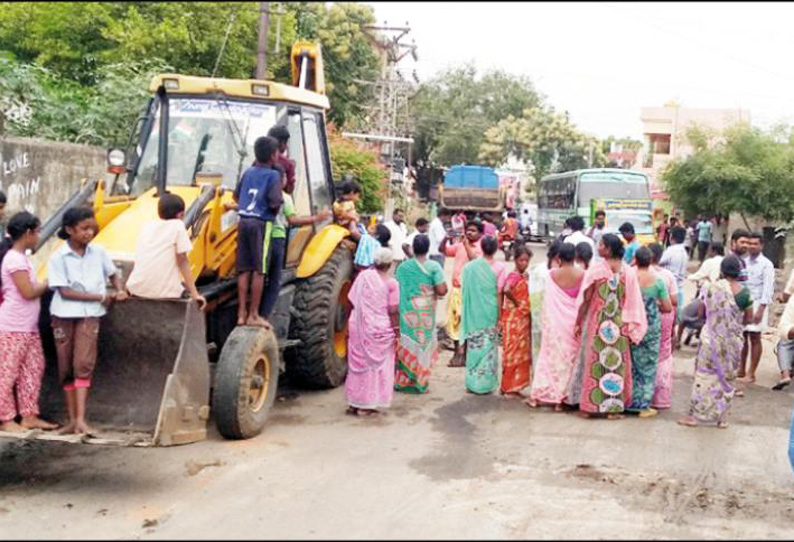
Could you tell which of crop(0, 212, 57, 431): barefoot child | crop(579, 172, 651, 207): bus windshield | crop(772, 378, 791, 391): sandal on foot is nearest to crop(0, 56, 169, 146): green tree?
crop(0, 212, 57, 431): barefoot child

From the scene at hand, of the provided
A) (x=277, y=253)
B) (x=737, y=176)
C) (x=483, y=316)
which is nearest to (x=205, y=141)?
(x=277, y=253)

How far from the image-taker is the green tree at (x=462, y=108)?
3928cm

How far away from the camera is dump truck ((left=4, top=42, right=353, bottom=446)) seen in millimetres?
5914

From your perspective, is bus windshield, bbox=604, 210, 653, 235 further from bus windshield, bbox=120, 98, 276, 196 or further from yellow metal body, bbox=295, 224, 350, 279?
bus windshield, bbox=120, 98, 276, 196

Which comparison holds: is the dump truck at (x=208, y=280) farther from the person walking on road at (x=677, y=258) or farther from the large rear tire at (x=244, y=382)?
the person walking on road at (x=677, y=258)

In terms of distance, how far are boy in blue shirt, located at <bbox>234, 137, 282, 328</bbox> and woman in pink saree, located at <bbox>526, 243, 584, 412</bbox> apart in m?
2.67

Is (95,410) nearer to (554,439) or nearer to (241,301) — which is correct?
(241,301)

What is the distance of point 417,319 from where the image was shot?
8.65m

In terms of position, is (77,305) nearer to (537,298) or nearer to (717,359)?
(537,298)

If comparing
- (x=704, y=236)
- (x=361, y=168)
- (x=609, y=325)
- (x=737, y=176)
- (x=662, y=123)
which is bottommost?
(x=609, y=325)

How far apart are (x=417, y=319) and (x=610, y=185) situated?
1622 cm

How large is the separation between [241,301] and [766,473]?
3.99 meters

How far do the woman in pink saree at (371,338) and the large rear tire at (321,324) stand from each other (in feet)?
1.18

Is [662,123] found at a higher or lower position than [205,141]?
higher
